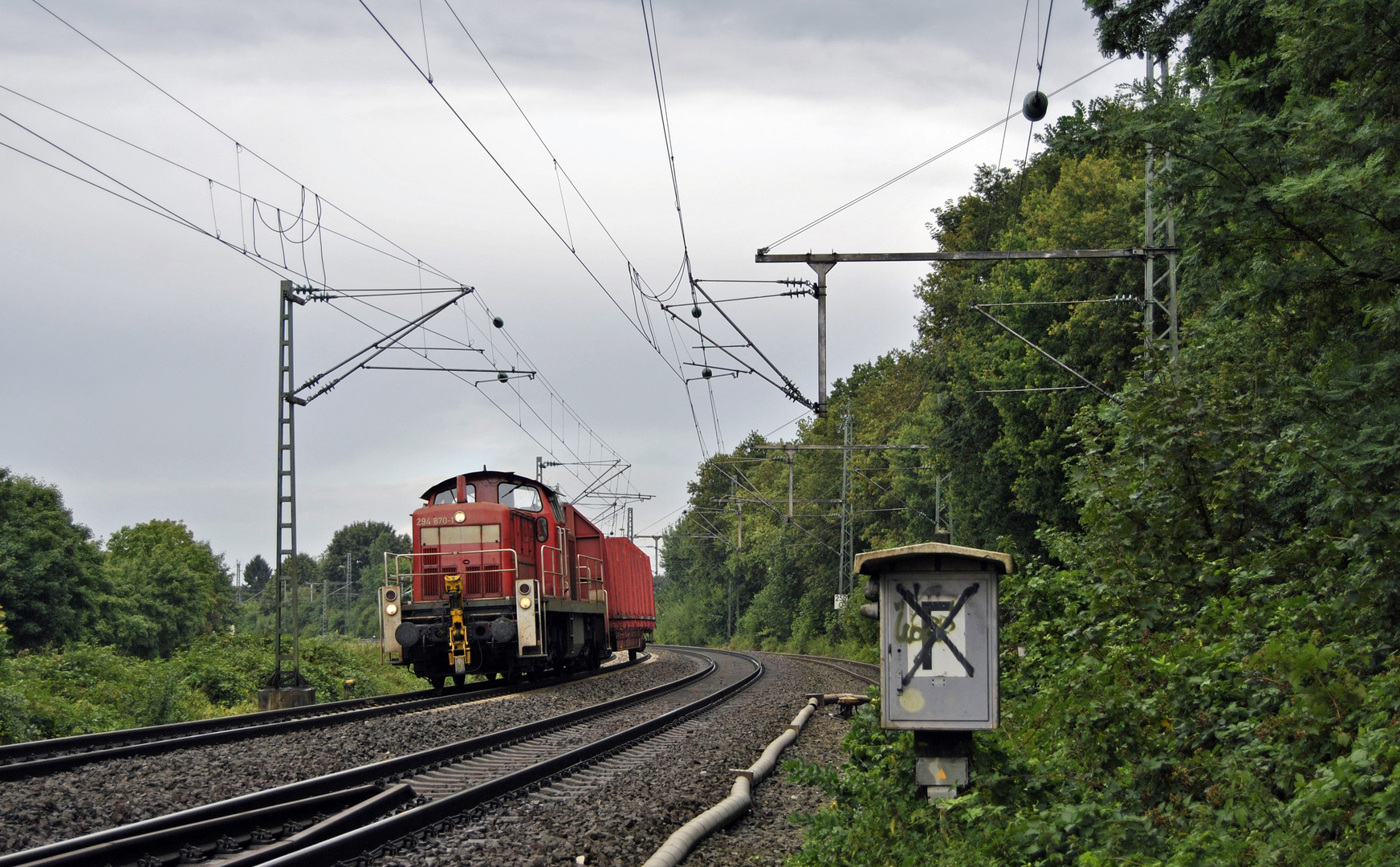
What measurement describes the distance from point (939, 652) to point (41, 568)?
45978 millimetres

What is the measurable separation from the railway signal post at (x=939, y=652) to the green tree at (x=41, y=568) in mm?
44361

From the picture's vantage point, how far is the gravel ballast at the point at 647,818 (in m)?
6.81

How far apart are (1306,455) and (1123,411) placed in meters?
3.02

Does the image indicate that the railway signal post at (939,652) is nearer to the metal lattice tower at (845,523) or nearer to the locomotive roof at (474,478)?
the locomotive roof at (474,478)

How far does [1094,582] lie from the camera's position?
1077 cm

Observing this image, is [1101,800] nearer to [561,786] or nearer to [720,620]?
[561,786]

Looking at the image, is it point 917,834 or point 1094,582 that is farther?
point 1094,582

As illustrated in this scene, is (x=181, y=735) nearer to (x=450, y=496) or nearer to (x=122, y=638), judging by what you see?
(x=450, y=496)

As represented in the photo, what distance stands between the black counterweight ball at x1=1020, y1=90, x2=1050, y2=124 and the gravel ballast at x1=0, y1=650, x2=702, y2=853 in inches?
366

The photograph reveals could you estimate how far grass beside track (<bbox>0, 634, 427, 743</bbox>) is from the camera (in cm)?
1315

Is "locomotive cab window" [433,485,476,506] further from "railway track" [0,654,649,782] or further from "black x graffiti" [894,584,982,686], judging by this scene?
"black x graffiti" [894,584,982,686]

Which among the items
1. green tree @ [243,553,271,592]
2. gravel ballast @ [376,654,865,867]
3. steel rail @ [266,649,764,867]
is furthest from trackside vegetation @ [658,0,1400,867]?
green tree @ [243,553,271,592]

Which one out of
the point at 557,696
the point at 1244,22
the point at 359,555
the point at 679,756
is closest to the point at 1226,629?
the point at 679,756

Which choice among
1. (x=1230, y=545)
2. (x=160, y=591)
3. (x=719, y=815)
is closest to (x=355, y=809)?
(x=719, y=815)
